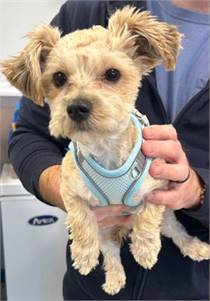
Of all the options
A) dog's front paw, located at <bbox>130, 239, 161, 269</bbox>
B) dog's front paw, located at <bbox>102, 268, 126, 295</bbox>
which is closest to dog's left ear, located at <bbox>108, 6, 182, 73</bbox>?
dog's front paw, located at <bbox>130, 239, 161, 269</bbox>

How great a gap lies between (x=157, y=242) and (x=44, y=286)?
4.46ft

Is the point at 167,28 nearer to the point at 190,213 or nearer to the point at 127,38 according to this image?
the point at 127,38

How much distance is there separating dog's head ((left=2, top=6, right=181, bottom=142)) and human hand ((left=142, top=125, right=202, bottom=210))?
0.07 metres

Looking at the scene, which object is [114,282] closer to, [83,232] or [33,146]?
[83,232]

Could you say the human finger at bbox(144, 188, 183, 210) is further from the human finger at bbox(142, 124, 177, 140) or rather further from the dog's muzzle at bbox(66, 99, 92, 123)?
the dog's muzzle at bbox(66, 99, 92, 123)

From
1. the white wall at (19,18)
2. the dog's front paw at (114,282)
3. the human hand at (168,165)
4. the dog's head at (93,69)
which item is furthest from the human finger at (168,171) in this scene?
the white wall at (19,18)

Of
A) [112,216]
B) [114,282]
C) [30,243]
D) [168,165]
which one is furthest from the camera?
[30,243]

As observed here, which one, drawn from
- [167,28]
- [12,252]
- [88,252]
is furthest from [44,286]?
Result: [167,28]

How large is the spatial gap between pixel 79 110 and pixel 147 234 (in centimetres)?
35

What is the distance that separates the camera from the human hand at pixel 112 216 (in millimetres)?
1056

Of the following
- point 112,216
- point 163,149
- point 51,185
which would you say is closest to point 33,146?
point 51,185

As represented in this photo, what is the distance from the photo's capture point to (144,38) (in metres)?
1.00

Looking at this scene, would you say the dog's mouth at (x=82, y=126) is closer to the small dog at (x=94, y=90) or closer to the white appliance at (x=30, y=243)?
the small dog at (x=94, y=90)

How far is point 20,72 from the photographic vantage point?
38.9 inches
